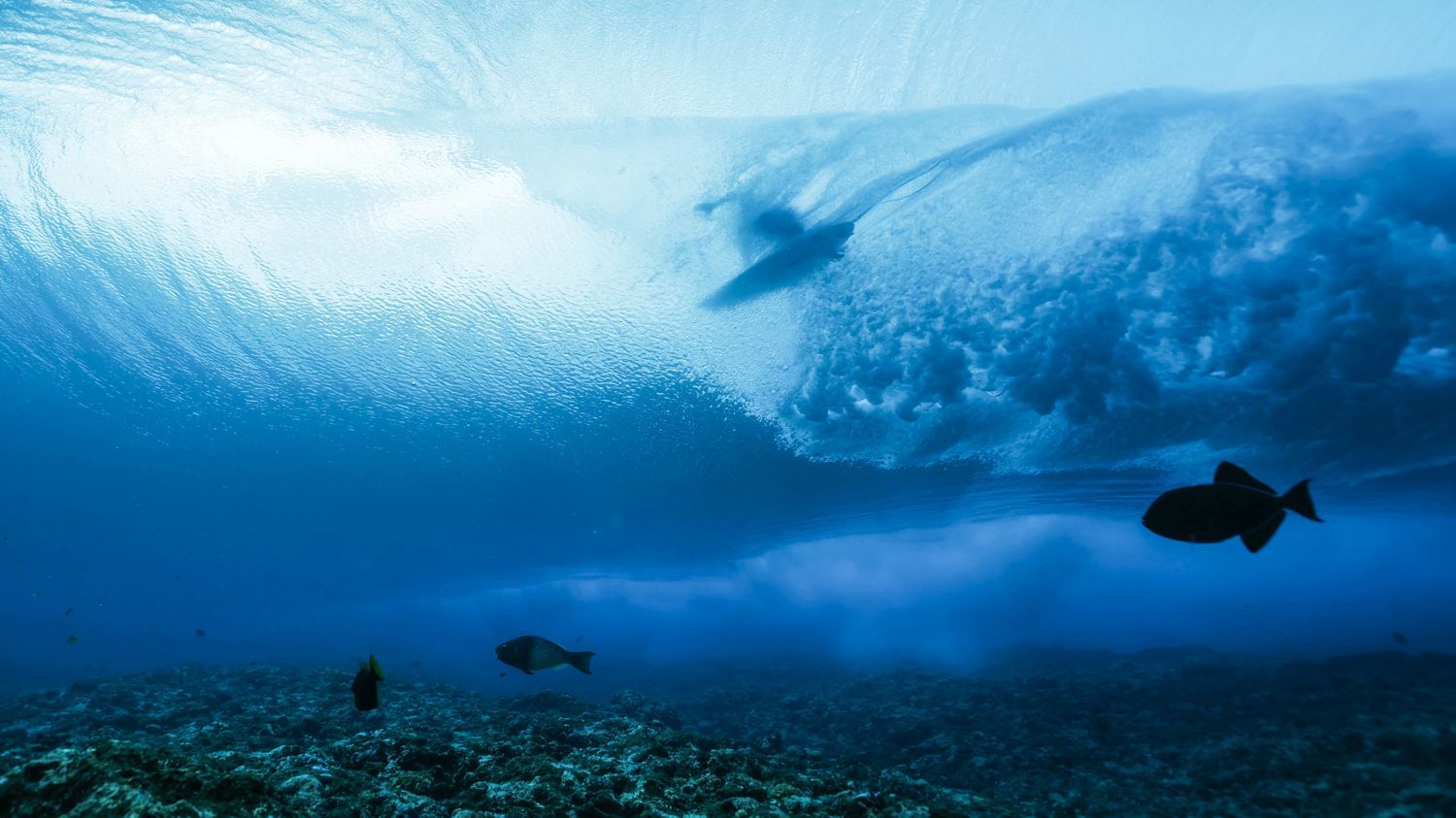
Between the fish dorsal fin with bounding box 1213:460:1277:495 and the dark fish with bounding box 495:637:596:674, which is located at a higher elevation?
the fish dorsal fin with bounding box 1213:460:1277:495

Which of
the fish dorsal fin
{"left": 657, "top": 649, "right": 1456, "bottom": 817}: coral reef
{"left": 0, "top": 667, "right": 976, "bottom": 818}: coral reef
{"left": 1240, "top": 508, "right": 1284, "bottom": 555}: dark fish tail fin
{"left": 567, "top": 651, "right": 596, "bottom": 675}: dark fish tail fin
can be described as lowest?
{"left": 657, "top": 649, "right": 1456, "bottom": 817}: coral reef

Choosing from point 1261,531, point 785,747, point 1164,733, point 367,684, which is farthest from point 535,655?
point 1164,733

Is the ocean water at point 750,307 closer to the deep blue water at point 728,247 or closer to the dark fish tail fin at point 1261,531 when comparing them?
the deep blue water at point 728,247

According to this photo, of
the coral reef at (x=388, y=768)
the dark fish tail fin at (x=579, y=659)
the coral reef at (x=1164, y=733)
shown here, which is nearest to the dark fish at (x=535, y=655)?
the dark fish tail fin at (x=579, y=659)

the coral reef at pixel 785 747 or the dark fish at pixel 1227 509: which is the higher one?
the dark fish at pixel 1227 509

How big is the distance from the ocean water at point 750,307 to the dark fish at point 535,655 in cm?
20

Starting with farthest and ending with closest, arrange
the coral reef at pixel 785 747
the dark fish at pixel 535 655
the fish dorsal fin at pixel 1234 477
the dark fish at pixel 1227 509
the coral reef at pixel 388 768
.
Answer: the dark fish at pixel 535 655
the coral reef at pixel 785 747
the fish dorsal fin at pixel 1234 477
the dark fish at pixel 1227 509
the coral reef at pixel 388 768

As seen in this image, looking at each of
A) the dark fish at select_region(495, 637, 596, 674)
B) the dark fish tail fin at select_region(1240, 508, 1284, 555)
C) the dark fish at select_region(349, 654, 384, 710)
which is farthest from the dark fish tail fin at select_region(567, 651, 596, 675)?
the dark fish tail fin at select_region(1240, 508, 1284, 555)

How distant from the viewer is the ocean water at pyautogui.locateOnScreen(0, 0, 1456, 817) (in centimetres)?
755

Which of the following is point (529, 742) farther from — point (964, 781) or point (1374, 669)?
point (1374, 669)

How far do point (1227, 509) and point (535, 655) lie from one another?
17.1 feet

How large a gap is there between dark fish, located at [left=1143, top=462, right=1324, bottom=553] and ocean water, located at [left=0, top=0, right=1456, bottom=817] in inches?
111

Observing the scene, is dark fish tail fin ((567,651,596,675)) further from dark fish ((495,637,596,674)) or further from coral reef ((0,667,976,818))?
coral reef ((0,667,976,818))

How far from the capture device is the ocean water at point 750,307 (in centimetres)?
755
